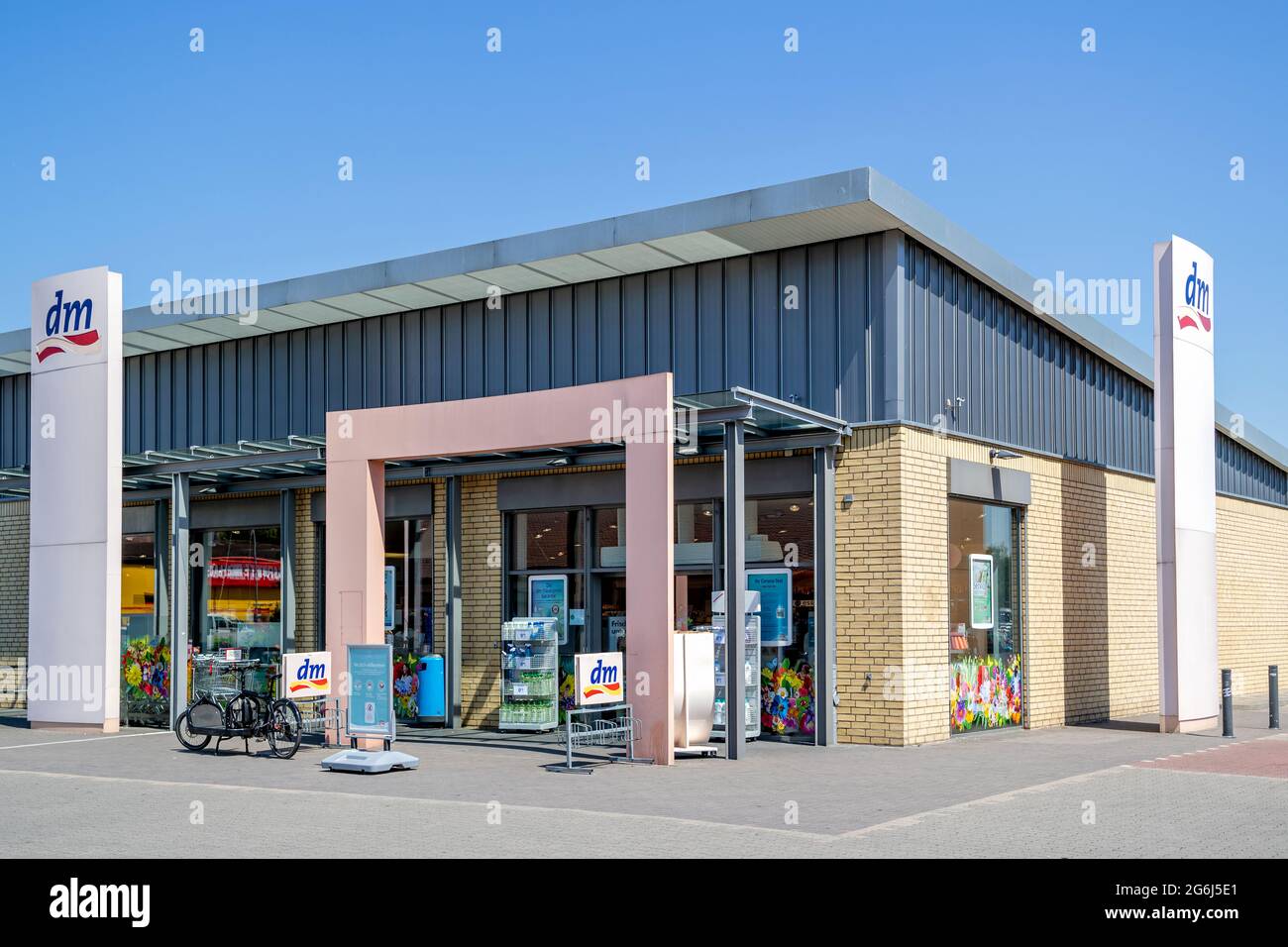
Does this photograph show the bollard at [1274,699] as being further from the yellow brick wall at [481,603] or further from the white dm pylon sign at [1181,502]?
the yellow brick wall at [481,603]

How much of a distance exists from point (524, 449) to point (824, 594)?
3.97 m

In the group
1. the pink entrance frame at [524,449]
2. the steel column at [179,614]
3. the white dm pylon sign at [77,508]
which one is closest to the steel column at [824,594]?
the pink entrance frame at [524,449]

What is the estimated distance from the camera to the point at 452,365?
1973cm

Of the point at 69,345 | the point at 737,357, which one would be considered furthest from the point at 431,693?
the point at 69,345

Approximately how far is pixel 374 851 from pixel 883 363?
9.40 meters

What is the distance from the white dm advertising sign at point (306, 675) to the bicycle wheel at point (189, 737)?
107 centimetres

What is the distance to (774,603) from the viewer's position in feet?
54.2

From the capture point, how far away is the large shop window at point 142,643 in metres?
19.9

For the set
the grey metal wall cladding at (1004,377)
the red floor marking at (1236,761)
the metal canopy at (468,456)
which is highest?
the grey metal wall cladding at (1004,377)

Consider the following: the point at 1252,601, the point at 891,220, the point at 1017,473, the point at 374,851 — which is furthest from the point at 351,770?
the point at 1252,601

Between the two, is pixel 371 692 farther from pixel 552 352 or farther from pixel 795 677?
pixel 552 352

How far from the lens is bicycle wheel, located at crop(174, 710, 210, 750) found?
51.5 feet

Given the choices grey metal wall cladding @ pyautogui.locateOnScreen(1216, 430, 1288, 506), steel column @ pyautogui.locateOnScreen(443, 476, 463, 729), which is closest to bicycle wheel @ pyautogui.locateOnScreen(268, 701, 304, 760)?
steel column @ pyautogui.locateOnScreen(443, 476, 463, 729)

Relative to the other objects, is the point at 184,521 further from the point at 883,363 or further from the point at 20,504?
the point at 883,363
